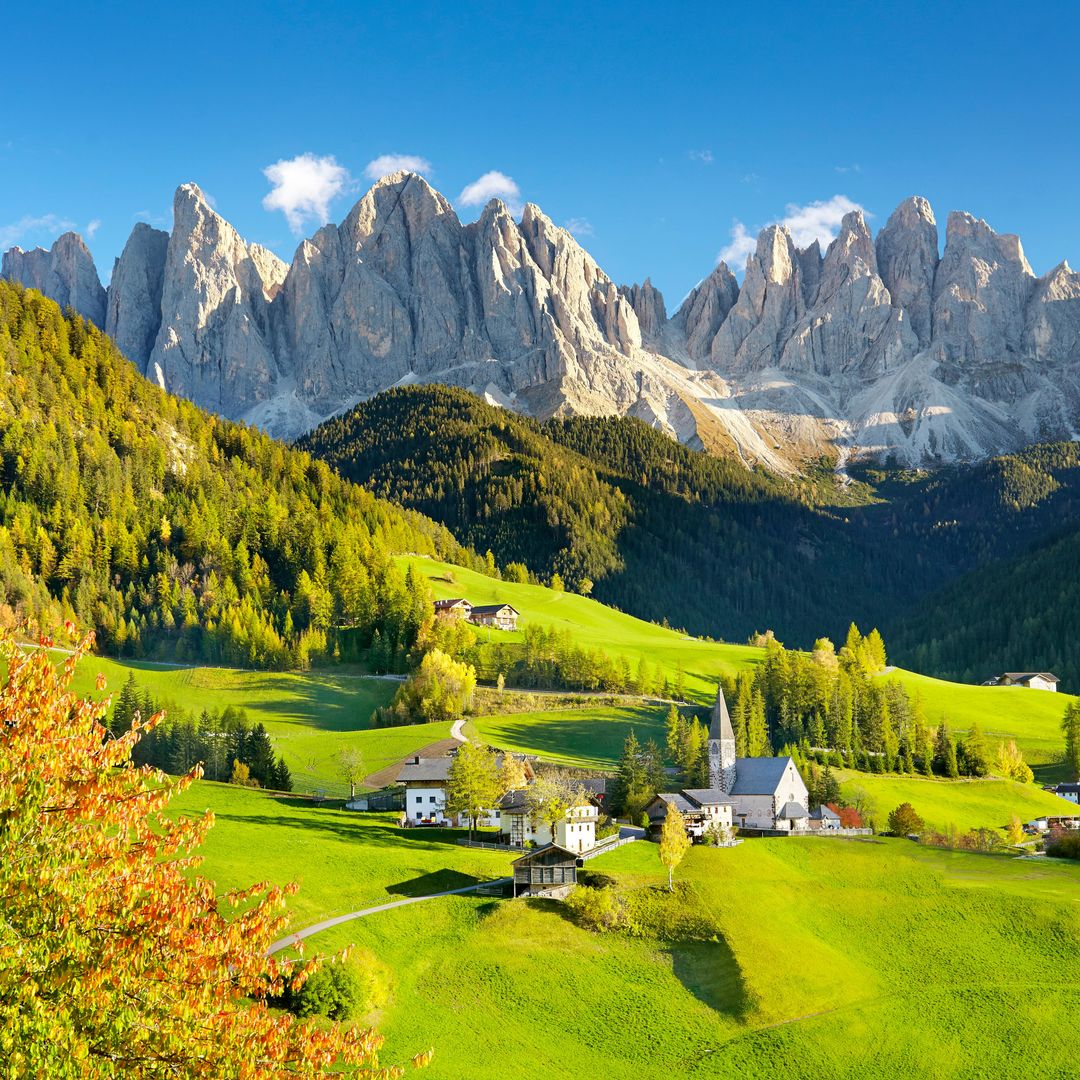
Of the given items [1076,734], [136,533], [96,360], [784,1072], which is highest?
[96,360]

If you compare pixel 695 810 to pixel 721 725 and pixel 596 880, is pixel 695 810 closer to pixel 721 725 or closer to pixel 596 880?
pixel 721 725

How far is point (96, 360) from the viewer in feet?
646

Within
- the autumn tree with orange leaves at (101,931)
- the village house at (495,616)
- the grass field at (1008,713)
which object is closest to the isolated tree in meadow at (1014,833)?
the grass field at (1008,713)

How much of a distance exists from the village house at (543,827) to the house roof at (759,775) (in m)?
15.7

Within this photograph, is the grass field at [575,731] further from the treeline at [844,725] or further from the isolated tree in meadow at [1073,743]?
the isolated tree in meadow at [1073,743]

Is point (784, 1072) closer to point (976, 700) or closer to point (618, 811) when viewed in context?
point (618, 811)

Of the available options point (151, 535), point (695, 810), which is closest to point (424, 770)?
point (695, 810)

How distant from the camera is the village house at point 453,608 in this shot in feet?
528

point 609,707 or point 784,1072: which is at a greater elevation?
point 609,707

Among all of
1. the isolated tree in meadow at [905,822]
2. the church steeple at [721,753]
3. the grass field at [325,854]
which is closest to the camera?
the grass field at [325,854]

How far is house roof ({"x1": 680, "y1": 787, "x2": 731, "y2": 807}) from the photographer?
301ft

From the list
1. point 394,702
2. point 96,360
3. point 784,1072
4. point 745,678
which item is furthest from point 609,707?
point 96,360

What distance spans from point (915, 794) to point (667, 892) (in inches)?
1957

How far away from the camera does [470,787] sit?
3428 inches
